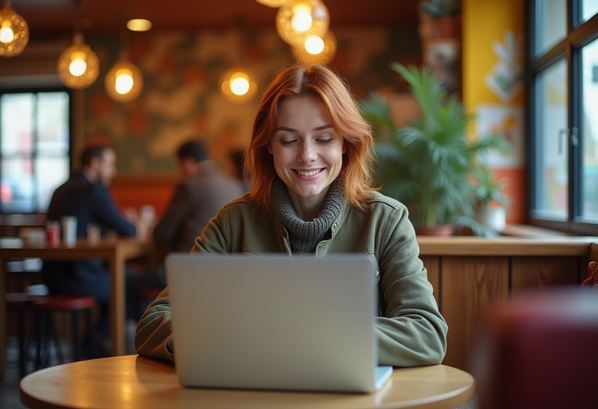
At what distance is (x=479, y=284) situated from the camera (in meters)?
2.75

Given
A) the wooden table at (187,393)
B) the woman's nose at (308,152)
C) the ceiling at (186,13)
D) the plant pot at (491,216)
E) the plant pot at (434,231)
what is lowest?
the wooden table at (187,393)

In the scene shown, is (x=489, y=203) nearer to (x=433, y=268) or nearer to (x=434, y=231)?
(x=434, y=231)

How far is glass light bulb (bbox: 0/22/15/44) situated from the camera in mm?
4742

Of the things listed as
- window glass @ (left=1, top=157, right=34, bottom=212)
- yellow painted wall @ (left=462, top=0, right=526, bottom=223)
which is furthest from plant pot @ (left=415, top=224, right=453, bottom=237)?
window glass @ (left=1, top=157, right=34, bottom=212)

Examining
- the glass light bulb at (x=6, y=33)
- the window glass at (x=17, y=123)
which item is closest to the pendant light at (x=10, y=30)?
the glass light bulb at (x=6, y=33)

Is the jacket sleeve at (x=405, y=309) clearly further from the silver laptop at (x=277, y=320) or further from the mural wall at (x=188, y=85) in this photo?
the mural wall at (x=188, y=85)

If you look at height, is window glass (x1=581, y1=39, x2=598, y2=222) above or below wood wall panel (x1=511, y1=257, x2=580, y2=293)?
above

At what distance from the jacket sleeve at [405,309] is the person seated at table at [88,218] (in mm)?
3566

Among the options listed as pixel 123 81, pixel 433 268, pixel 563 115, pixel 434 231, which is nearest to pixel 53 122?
pixel 123 81

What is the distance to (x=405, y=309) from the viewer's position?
1729 millimetres

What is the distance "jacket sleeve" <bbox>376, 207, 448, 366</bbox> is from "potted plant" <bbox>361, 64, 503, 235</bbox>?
95.0 inches

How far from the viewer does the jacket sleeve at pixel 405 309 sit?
1577mm

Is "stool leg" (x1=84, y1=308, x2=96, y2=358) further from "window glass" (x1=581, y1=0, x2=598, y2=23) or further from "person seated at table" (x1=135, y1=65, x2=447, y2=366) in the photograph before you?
"person seated at table" (x1=135, y1=65, x2=447, y2=366)

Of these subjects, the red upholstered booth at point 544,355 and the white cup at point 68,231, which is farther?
the white cup at point 68,231
